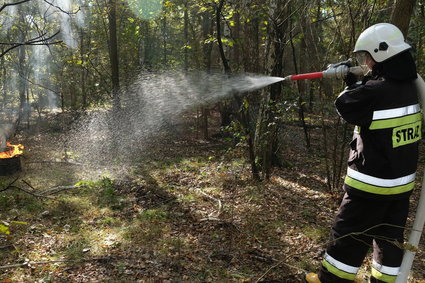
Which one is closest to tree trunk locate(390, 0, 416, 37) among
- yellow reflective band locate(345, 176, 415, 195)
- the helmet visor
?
the helmet visor

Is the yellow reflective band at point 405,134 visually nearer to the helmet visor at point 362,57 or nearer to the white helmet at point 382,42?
the white helmet at point 382,42

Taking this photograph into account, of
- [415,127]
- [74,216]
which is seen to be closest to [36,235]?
[74,216]

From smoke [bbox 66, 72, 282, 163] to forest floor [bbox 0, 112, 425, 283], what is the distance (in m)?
2.05

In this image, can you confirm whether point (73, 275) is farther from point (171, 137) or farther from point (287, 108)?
point (171, 137)

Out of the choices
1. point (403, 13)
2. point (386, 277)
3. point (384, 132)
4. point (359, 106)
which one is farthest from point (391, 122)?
point (403, 13)

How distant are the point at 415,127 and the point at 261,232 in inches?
115

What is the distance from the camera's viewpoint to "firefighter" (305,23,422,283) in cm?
283

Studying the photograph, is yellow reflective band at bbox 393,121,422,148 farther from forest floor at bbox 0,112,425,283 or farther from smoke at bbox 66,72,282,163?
smoke at bbox 66,72,282,163

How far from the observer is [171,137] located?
15.5 meters

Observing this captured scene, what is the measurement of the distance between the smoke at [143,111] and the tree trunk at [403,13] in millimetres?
2679

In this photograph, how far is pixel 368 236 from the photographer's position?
2996mm

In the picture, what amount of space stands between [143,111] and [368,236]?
30.1 feet

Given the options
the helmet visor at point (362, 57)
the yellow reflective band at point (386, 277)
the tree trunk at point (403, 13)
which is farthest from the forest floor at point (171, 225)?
the tree trunk at point (403, 13)

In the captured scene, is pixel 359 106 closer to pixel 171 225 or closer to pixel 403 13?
pixel 403 13
